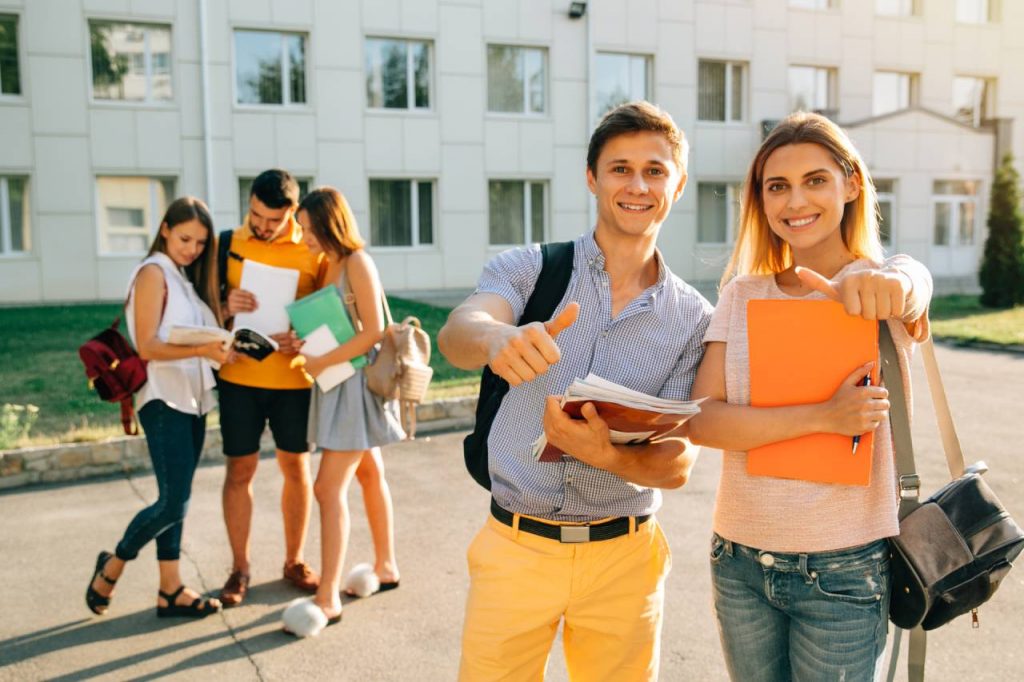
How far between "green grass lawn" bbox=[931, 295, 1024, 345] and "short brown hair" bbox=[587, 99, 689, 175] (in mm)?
12535

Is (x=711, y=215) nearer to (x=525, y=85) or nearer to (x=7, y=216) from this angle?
(x=525, y=85)

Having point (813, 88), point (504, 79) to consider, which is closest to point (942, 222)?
point (813, 88)

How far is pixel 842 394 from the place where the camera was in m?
2.05

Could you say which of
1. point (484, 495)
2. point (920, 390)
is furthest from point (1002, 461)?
point (484, 495)

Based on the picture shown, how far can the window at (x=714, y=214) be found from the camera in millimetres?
23375

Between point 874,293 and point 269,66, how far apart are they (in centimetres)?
1957

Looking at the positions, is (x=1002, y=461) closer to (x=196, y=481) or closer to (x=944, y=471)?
(x=944, y=471)

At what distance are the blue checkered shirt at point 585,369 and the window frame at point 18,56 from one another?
19167mm

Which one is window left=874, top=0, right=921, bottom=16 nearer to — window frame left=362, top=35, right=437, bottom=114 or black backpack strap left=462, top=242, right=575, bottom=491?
window frame left=362, top=35, right=437, bottom=114

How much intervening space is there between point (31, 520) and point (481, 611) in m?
4.56

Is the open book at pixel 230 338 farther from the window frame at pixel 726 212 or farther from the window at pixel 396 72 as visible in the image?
the window frame at pixel 726 212

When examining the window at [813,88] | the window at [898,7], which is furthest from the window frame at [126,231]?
the window at [898,7]

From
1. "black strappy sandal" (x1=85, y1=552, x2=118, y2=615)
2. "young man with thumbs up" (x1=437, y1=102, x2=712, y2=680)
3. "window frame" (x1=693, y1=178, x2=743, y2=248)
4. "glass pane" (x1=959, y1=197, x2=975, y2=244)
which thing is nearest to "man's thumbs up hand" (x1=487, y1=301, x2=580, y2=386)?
"young man with thumbs up" (x1=437, y1=102, x2=712, y2=680)

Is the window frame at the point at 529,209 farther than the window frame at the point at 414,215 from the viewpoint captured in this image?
Yes
